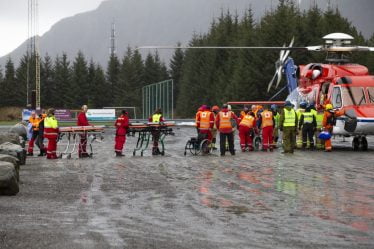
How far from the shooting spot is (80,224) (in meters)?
9.45

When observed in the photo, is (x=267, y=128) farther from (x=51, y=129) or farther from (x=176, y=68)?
(x=176, y=68)

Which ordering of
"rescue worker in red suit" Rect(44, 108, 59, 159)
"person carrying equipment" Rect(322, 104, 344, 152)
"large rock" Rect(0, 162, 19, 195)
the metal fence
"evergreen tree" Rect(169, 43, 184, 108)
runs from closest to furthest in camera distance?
"large rock" Rect(0, 162, 19, 195) → "rescue worker in red suit" Rect(44, 108, 59, 159) → "person carrying equipment" Rect(322, 104, 344, 152) → the metal fence → "evergreen tree" Rect(169, 43, 184, 108)

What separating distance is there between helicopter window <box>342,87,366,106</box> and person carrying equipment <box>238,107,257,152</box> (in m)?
3.76

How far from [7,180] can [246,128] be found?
1449 centimetres

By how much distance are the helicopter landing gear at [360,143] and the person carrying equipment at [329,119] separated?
1.71 metres

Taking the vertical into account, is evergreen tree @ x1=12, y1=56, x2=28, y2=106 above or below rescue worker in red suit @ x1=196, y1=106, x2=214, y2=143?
above

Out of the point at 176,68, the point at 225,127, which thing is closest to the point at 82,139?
the point at 225,127

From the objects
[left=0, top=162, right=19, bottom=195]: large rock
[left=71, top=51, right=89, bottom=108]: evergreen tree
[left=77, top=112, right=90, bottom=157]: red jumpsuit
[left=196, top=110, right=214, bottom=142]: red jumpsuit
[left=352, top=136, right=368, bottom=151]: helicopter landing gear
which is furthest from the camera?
[left=71, top=51, right=89, bottom=108]: evergreen tree

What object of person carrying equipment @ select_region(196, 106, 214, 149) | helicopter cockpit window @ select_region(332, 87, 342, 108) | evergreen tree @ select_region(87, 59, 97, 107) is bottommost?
person carrying equipment @ select_region(196, 106, 214, 149)

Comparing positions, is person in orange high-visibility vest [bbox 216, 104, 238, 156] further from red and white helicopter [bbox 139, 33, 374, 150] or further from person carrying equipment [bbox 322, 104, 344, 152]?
person carrying equipment [bbox 322, 104, 344, 152]

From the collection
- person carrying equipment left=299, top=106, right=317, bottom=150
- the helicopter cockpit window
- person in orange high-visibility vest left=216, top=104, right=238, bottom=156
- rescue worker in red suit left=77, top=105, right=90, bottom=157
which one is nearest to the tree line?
the helicopter cockpit window

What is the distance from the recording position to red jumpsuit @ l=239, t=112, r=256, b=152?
25719 mm

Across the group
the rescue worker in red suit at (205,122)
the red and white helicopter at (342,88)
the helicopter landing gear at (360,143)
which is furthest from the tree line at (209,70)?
the rescue worker in red suit at (205,122)

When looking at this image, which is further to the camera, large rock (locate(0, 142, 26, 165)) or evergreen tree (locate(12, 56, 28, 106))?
evergreen tree (locate(12, 56, 28, 106))
